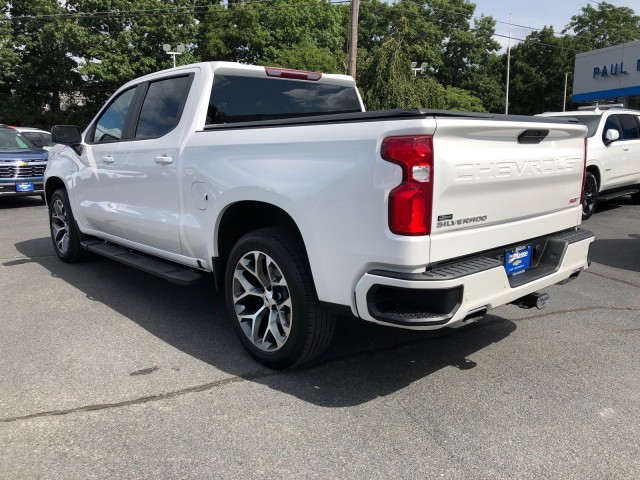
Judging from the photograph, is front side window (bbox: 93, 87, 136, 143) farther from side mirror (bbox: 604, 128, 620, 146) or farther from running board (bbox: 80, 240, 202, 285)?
side mirror (bbox: 604, 128, 620, 146)

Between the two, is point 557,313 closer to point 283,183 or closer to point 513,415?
point 513,415

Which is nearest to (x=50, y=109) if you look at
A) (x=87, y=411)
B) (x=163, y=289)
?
(x=163, y=289)

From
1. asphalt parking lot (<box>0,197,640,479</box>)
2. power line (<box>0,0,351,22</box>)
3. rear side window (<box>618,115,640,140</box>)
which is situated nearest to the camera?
asphalt parking lot (<box>0,197,640,479</box>)

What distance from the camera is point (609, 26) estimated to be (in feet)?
199

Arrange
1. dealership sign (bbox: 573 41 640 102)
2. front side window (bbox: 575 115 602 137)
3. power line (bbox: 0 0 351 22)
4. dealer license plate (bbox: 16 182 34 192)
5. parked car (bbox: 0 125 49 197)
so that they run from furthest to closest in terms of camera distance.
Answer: power line (bbox: 0 0 351 22) < dealership sign (bbox: 573 41 640 102) < dealer license plate (bbox: 16 182 34 192) < parked car (bbox: 0 125 49 197) < front side window (bbox: 575 115 602 137)

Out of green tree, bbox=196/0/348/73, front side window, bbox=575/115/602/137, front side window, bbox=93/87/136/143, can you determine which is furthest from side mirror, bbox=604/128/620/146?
green tree, bbox=196/0/348/73

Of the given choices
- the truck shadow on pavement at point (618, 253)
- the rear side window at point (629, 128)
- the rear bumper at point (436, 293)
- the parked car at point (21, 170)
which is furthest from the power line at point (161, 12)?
the rear bumper at point (436, 293)

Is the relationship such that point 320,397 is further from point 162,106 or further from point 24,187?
point 24,187

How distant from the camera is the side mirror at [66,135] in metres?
5.63

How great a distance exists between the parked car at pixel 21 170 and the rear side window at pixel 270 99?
901 cm

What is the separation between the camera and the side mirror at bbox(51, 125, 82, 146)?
18.5 ft

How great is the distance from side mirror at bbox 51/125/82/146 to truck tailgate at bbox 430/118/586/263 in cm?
443

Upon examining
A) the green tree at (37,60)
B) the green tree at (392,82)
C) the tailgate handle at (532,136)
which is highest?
the green tree at (37,60)

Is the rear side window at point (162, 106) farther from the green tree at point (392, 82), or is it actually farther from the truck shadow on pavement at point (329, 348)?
the green tree at point (392, 82)
